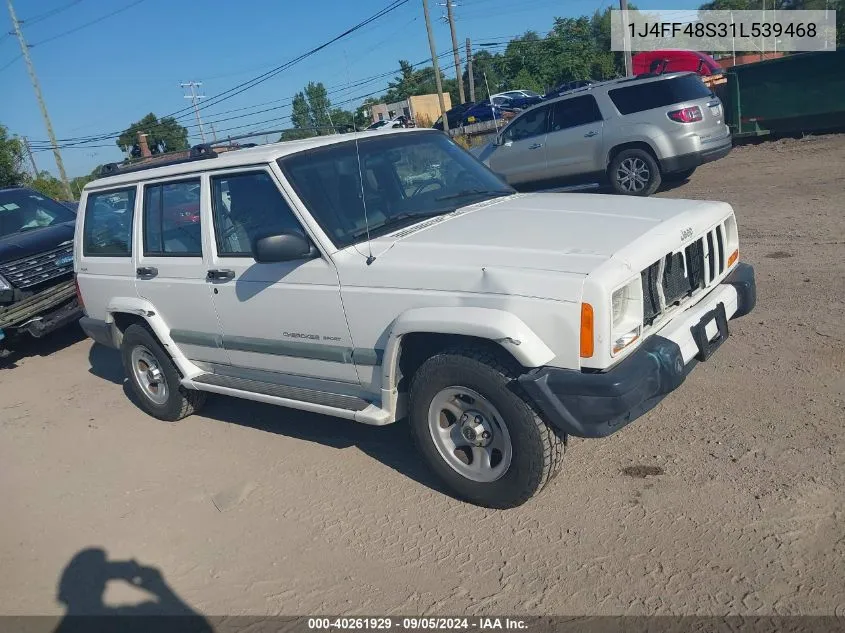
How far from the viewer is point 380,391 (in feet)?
12.8

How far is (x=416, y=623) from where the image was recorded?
302 centimetres

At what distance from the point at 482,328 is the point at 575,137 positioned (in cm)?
891

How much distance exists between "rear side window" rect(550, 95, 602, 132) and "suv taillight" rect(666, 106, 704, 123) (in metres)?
1.17

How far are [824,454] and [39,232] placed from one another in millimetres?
9072

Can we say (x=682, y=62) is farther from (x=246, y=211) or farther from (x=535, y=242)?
(x=535, y=242)

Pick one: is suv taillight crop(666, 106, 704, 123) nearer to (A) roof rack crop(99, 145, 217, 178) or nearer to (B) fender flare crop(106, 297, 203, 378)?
(A) roof rack crop(99, 145, 217, 178)

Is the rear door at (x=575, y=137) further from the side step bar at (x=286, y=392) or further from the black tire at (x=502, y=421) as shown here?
the black tire at (x=502, y=421)

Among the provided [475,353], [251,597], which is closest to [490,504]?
[475,353]

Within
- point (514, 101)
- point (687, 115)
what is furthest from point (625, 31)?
point (514, 101)

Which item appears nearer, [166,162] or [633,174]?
[166,162]

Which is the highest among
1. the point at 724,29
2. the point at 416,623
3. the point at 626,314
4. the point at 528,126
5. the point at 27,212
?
the point at 724,29

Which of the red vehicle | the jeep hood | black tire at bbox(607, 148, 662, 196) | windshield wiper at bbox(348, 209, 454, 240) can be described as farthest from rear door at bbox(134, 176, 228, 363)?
the red vehicle

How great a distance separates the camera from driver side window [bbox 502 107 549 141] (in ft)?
39.1

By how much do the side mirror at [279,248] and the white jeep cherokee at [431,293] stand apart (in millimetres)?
12
